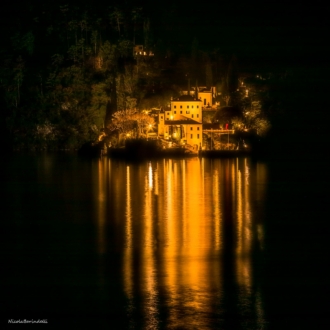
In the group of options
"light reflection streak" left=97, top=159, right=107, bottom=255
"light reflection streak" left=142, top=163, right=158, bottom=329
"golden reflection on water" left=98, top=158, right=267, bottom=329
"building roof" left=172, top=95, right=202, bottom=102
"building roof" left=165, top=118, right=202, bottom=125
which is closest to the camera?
"light reflection streak" left=142, top=163, right=158, bottom=329

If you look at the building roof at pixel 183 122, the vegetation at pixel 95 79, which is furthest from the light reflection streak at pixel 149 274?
the vegetation at pixel 95 79

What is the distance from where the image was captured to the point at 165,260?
34.9ft

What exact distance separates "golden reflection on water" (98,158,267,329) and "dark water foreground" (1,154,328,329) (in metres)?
0.02

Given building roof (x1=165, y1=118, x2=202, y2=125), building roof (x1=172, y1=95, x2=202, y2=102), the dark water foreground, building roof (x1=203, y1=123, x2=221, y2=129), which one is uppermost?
building roof (x1=172, y1=95, x2=202, y2=102)

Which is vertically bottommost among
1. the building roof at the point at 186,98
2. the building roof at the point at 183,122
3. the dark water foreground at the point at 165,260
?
the dark water foreground at the point at 165,260

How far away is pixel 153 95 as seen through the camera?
5056 cm

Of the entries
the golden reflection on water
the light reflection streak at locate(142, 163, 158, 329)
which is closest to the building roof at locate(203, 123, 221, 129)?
the golden reflection on water

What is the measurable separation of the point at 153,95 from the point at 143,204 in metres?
32.2

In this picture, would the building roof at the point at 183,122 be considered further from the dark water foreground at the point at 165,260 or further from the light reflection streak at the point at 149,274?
the light reflection streak at the point at 149,274

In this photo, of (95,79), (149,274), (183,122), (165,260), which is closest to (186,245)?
(165,260)

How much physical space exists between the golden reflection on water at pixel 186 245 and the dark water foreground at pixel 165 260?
0.06 feet

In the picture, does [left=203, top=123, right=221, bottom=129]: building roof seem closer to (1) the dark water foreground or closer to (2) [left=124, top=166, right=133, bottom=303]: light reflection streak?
(1) the dark water foreground

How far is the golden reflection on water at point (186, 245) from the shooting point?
8164 millimetres

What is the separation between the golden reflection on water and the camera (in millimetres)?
8164
